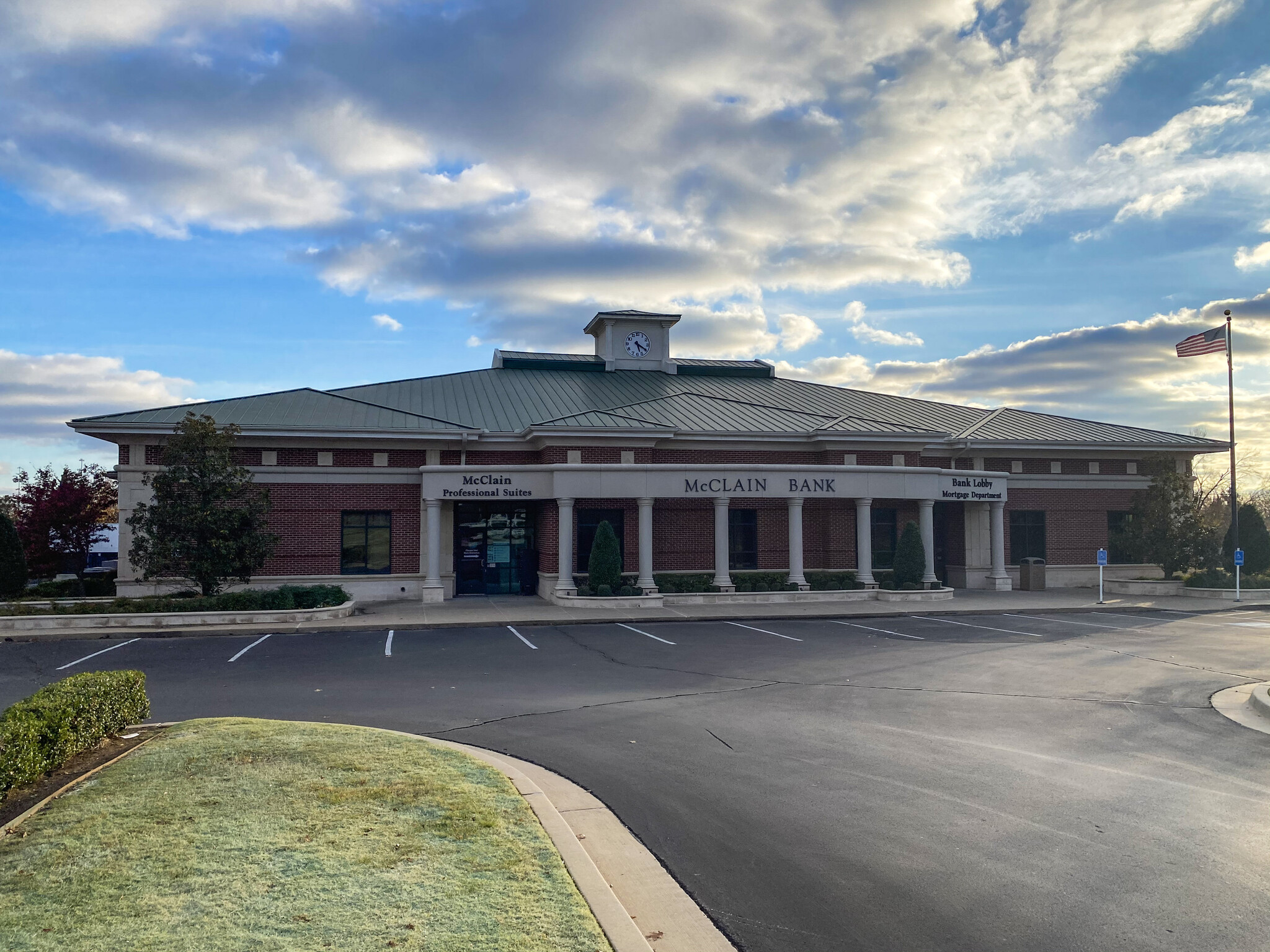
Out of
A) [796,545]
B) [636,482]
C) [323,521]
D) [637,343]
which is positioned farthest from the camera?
[637,343]

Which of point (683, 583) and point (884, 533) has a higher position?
point (884, 533)

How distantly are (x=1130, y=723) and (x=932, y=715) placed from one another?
2332mm

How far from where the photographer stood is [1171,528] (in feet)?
97.1

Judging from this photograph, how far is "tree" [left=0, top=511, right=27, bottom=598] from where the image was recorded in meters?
22.7

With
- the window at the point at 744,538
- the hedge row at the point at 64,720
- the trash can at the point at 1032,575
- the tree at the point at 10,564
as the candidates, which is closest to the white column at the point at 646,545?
the window at the point at 744,538

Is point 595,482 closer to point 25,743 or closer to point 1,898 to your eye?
point 25,743

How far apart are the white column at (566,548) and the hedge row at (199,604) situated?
20.9 feet

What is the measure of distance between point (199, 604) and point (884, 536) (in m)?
21.5

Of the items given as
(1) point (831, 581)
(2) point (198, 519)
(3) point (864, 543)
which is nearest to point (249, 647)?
(2) point (198, 519)

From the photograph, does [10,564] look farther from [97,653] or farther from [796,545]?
[796,545]

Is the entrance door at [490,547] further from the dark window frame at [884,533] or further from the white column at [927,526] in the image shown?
the white column at [927,526]

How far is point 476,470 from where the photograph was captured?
25078mm

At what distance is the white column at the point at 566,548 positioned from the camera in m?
24.2

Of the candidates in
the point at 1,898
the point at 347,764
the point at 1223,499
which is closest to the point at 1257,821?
the point at 347,764
